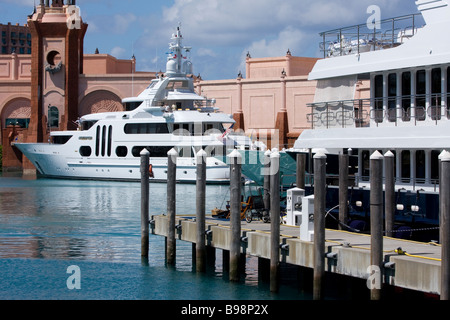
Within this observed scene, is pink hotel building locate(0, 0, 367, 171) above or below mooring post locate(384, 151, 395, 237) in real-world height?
above

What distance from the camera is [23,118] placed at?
68.5 metres

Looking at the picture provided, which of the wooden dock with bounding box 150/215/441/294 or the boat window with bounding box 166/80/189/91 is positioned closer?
the wooden dock with bounding box 150/215/441/294

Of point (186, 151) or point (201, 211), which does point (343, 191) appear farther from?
point (186, 151)

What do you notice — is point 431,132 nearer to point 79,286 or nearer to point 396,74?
point 396,74

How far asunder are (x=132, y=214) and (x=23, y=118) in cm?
3907

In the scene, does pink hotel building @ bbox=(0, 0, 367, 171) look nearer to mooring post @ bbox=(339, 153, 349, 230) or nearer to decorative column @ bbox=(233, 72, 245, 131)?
decorative column @ bbox=(233, 72, 245, 131)

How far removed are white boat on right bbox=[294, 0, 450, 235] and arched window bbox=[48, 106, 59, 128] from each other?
153 feet

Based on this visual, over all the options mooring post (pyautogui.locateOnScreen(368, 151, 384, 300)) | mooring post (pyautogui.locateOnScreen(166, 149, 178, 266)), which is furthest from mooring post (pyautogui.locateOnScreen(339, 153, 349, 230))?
mooring post (pyautogui.locateOnScreen(166, 149, 178, 266))

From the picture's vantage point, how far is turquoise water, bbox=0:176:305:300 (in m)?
17.4

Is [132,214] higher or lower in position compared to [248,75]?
lower

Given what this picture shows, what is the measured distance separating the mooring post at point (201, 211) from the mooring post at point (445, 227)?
20.5 feet

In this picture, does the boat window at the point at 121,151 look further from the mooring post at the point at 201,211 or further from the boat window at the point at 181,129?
the mooring post at the point at 201,211

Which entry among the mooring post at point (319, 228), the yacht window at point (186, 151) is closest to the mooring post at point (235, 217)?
the mooring post at point (319, 228)

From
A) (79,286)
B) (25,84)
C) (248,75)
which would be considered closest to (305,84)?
(248,75)
